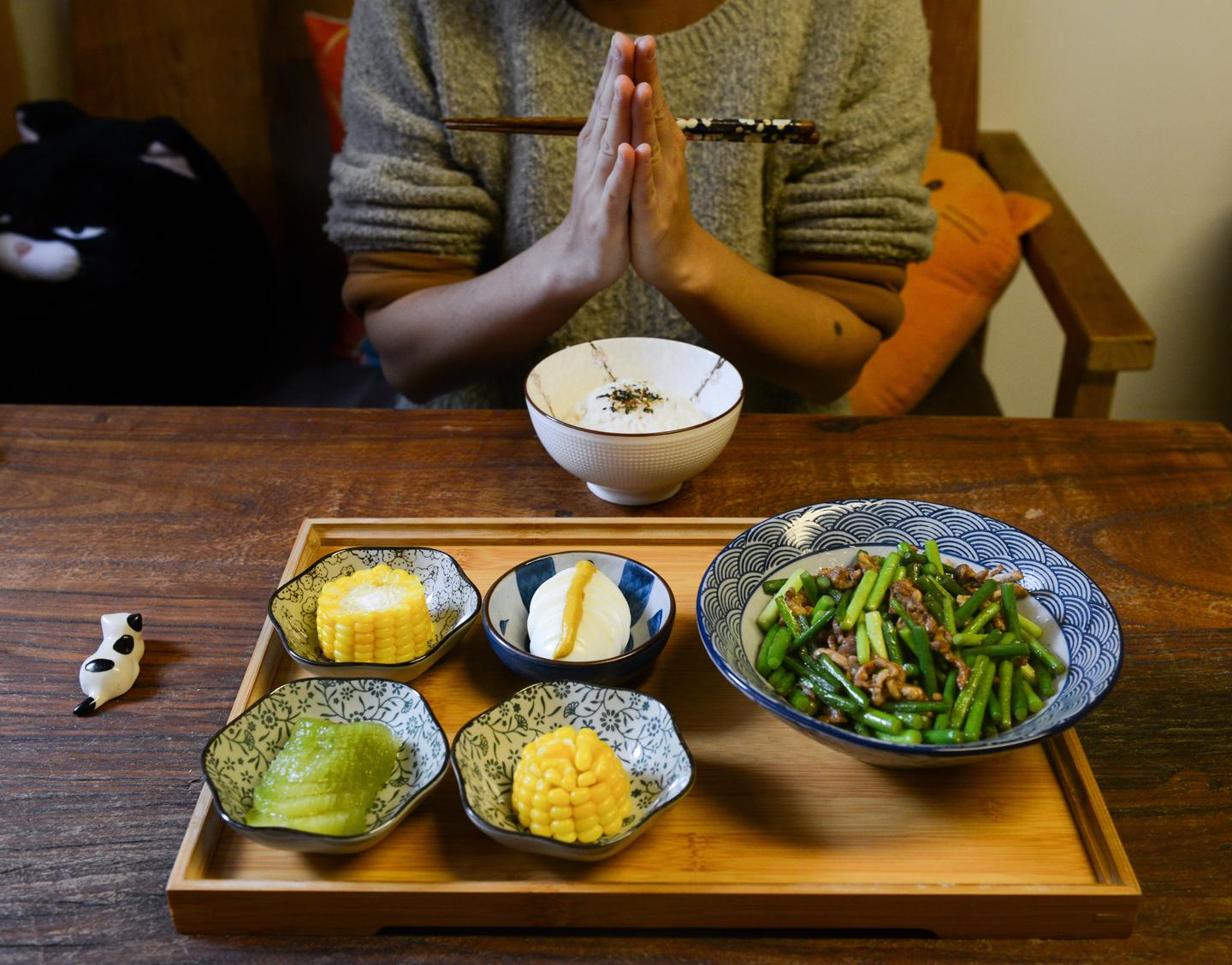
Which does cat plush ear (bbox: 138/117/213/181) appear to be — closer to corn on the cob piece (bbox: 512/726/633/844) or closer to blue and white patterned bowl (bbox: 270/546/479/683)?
blue and white patterned bowl (bbox: 270/546/479/683)

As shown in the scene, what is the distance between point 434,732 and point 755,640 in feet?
0.97

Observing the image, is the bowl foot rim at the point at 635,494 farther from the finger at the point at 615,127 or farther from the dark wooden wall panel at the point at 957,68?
the dark wooden wall panel at the point at 957,68

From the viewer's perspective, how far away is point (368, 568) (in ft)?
3.31

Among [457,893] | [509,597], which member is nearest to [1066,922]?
[457,893]

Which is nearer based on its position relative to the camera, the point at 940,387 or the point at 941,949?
the point at 941,949

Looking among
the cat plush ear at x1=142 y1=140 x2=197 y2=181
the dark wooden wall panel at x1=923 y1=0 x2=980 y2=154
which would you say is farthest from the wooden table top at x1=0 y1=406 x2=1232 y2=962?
the dark wooden wall panel at x1=923 y1=0 x2=980 y2=154

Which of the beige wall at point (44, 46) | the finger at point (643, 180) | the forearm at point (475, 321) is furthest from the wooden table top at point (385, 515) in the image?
the beige wall at point (44, 46)

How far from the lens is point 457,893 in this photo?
701 millimetres

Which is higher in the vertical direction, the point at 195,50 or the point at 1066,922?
the point at 195,50

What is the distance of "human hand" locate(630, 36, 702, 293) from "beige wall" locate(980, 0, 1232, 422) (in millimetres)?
1625

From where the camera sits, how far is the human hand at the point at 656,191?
1129 mm

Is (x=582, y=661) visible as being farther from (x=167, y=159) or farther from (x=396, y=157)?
(x=167, y=159)

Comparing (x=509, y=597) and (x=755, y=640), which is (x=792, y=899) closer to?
(x=755, y=640)

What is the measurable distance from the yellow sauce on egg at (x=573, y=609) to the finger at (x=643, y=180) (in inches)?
18.5
